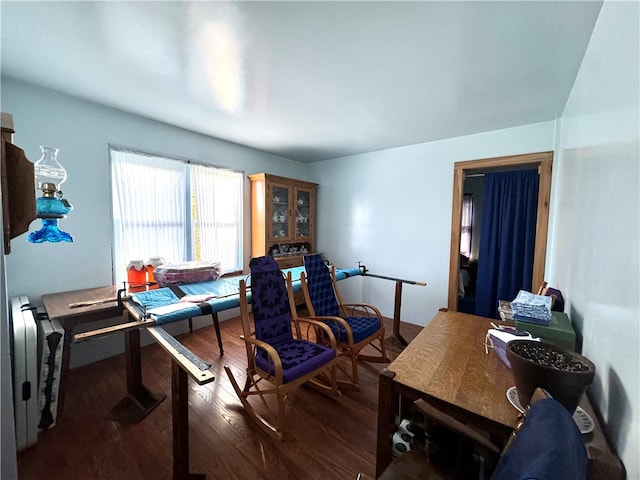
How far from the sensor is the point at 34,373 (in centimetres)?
156

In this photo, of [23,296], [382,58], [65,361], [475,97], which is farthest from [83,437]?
[475,97]

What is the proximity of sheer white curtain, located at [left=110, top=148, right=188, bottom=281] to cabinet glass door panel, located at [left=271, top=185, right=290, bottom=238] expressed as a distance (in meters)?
1.18

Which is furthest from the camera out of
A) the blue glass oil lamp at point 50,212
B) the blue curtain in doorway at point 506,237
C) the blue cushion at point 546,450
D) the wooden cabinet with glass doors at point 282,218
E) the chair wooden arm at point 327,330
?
the wooden cabinet with glass doors at point 282,218

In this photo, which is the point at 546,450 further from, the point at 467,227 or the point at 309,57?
the point at 467,227

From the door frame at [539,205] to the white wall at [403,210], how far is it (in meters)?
0.07

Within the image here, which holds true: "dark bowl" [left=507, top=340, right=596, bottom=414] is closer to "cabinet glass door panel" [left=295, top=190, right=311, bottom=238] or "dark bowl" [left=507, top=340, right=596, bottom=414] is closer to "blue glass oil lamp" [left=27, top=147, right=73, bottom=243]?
A: "blue glass oil lamp" [left=27, top=147, right=73, bottom=243]

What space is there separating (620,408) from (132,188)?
11.7 ft

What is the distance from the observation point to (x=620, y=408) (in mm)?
710

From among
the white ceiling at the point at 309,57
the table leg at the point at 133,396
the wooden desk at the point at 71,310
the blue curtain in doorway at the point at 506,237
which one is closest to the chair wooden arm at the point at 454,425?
the white ceiling at the point at 309,57

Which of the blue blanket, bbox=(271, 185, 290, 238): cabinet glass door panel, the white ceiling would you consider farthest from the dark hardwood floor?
the white ceiling

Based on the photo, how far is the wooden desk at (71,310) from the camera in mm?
1768

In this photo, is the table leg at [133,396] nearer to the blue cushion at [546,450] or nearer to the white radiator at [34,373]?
the white radiator at [34,373]

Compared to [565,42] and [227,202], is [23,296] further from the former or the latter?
[565,42]

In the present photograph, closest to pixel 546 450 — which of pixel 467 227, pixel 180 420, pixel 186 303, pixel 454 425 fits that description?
pixel 454 425
